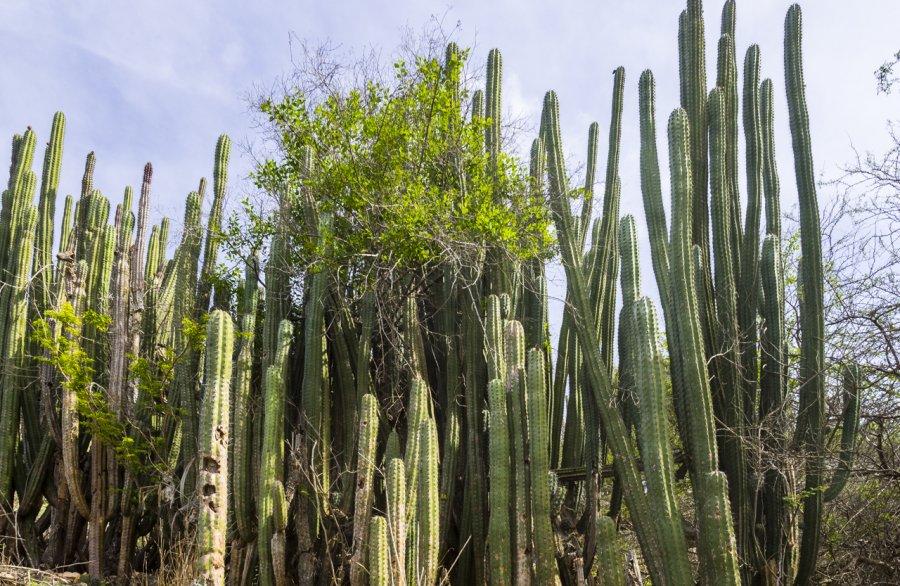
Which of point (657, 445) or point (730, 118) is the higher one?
point (730, 118)

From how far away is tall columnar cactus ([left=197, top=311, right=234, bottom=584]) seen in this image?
5656 millimetres

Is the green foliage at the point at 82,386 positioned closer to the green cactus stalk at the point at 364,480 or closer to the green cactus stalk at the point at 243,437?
the green cactus stalk at the point at 243,437

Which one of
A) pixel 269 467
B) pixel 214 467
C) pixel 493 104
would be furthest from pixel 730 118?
pixel 214 467

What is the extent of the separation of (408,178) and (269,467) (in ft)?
10.4

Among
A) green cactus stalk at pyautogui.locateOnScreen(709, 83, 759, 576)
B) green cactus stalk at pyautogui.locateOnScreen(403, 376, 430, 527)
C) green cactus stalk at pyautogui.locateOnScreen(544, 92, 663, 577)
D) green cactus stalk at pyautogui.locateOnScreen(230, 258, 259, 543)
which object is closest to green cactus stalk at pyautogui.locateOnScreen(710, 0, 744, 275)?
green cactus stalk at pyautogui.locateOnScreen(709, 83, 759, 576)

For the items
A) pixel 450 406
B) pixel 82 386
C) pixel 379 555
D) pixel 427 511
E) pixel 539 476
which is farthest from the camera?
pixel 82 386

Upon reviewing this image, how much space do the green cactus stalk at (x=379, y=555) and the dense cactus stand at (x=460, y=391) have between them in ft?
0.07

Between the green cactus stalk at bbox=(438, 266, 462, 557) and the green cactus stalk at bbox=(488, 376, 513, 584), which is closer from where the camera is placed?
the green cactus stalk at bbox=(488, 376, 513, 584)

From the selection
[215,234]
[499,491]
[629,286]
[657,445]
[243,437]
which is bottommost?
[499,491]

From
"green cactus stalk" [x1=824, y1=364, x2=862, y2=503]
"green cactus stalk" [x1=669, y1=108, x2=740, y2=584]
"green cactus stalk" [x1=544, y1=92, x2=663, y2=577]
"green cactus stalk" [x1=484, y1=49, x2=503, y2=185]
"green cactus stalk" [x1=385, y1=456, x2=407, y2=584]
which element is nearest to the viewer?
"green cactus stalk" [x1=669, y1=108, x2=740, y2=584]

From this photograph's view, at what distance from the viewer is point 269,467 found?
736cm

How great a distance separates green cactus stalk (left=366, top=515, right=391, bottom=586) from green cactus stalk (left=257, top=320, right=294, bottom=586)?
1.82 meters

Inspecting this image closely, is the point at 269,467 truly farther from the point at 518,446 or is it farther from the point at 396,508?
the point at 518,446

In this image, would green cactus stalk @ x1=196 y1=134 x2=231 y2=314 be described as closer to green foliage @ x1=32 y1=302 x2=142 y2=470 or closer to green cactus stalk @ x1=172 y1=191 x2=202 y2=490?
green cactus stalk @ x1=172 y1=191 x2=202 y2=490
